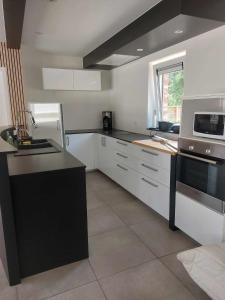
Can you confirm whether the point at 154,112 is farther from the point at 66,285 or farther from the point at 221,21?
the point at 66,285

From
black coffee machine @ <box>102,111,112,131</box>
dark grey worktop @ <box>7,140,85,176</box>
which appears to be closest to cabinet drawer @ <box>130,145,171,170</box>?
dark grey worktop @ <box>7,140,85,176</box>

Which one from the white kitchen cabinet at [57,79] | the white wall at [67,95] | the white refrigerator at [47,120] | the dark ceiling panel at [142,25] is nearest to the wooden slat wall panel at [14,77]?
the white wall at [67,95]

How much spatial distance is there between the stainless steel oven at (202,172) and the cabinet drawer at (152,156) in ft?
0.61

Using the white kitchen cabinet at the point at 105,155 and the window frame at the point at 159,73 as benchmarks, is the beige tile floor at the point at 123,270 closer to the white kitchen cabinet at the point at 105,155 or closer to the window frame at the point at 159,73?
the white kitchen cabinet at the point at 105,155

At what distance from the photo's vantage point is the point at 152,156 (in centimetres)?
270

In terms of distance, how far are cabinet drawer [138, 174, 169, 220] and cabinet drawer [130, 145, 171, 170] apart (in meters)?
0.26

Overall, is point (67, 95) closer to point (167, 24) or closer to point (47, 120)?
point (47, 120)

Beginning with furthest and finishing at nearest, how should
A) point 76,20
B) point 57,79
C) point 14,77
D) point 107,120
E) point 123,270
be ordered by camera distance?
1. point 107,120
2. point 14,77
3. point 57,79
4. point 76,20
5. point 123,270

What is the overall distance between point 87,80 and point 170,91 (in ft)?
5.69

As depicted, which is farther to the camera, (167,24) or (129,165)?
(129,165)

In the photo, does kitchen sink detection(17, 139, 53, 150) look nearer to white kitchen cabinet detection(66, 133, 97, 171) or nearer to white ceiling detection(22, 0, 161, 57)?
white kitchen cabinet detection(66, 133, 97, 171)

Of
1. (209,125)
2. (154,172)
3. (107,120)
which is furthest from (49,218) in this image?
(107,120)

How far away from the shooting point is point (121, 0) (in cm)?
212

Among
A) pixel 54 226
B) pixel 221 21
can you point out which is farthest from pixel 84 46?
pixel 54 226
